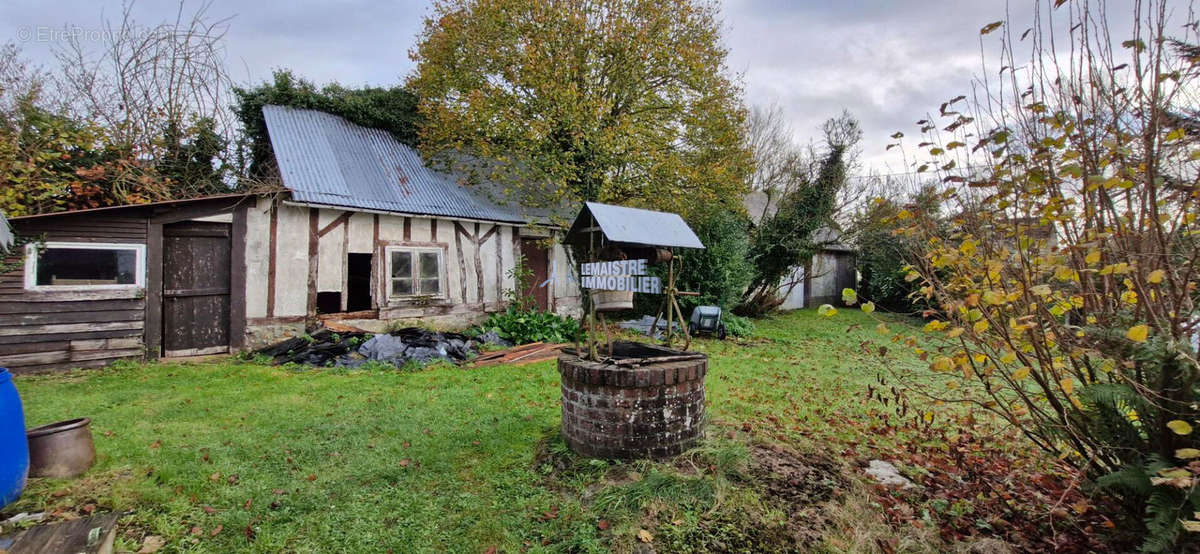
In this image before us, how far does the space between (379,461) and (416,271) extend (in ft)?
21.9

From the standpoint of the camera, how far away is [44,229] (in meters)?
6.93

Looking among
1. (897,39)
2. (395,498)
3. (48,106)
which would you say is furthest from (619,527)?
(48,106)

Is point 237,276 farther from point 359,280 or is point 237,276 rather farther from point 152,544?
point 152,544

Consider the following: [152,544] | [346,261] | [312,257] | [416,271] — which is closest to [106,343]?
[312,257]

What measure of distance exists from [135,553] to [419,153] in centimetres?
1069

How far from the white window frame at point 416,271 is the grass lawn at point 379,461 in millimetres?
2926

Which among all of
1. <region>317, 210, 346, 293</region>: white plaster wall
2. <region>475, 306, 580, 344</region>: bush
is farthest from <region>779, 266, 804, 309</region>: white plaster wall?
<region>317, 210, 346, 293</region>: white plaster wall

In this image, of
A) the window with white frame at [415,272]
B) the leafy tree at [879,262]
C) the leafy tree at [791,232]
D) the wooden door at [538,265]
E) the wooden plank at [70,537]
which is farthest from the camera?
the leafy tree at [791,232]

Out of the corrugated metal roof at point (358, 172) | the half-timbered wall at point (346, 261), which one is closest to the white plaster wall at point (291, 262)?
the half-timbered wall at point (346, 261)

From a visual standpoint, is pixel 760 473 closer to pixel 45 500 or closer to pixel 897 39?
pixel 897 39

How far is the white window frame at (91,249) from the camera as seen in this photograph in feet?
22.5

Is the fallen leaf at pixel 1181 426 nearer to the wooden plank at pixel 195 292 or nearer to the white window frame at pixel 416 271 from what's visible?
the white window frame at pixel 416 271

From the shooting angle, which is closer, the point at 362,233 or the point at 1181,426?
the point at 1181,426

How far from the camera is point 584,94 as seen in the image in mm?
11016
